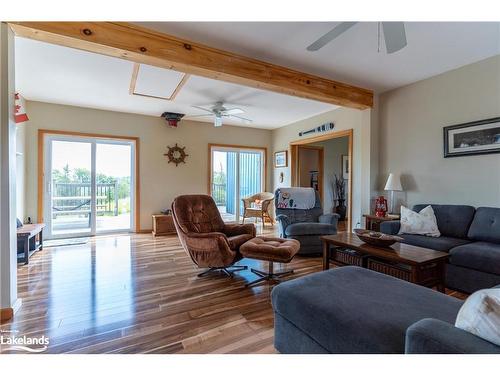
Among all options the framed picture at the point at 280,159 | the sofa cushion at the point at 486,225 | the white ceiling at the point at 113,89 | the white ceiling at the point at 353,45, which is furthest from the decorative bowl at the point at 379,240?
the framed picture at the point at 280,159

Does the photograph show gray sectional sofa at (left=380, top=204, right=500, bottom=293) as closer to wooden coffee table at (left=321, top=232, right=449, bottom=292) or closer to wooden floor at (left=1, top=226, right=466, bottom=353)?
wooden coffee table at (left=321, top=232, right=449, bottom=292)

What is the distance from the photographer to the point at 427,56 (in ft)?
9.73

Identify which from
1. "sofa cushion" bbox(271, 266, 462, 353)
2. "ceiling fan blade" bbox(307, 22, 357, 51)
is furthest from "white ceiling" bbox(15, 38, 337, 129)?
"sofa cushion" bbox(271, 266, 462, 353)

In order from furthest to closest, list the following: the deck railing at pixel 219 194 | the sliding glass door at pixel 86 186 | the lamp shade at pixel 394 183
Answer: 1. the deck railing at pixel 219 194
2. the sliding glass door at pixel 86 186
3. the lamp shade at pixel 394 183

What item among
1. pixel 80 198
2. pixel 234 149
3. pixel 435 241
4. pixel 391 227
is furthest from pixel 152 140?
pixel 435 241

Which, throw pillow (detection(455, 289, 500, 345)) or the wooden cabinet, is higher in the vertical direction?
throw pillow (detection(455, 289, 500, 345))

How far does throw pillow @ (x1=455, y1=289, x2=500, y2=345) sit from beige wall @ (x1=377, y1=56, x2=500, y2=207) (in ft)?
9.39

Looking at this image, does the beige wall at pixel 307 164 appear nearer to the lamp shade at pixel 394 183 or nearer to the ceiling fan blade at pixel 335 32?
the lamp shade at pixel 394 183

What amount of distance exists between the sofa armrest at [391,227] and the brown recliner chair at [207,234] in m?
1.75

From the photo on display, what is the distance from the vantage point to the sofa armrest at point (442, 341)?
826 mm

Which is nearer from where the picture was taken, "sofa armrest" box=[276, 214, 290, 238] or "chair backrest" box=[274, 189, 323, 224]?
"sofa armrest" box=[276, 214, 290, 238]

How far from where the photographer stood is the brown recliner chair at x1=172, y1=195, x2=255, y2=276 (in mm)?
2744
